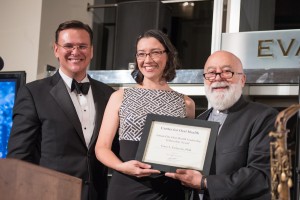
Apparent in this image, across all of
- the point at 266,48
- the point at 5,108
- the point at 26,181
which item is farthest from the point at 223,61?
the point at 266,48

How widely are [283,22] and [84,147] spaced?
270 centimetres

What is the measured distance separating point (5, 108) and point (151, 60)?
53.9 inches

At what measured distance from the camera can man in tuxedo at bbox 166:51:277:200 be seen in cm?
250

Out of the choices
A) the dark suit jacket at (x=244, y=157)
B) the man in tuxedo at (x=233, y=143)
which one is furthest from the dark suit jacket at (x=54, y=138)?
the dark suit jacket at (x=244, y=157)

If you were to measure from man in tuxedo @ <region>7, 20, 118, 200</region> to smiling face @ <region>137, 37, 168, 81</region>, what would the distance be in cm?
44

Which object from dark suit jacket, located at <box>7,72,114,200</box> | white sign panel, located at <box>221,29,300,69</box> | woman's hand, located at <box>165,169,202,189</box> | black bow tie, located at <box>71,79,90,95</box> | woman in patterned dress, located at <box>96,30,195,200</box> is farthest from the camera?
white sign panel, located at <box>221,29,300,69</box>

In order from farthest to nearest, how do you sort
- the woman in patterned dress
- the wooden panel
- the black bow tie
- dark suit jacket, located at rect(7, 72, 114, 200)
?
the black bow tie < dark suit jacket, located at rect(7, 72, 114, 200) < the woman in patterned dress < the wooden panel

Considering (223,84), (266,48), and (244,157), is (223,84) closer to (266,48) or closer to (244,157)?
(244,157)

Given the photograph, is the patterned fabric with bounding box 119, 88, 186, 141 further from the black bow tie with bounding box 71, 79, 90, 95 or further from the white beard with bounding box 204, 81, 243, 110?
the black bow tie with bounding box 71, 79, 90, 95

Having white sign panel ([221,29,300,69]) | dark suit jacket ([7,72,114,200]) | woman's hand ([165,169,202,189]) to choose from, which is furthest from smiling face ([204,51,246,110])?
white sign panel ([221,29,300,69])

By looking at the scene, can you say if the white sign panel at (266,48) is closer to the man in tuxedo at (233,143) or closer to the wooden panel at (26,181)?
the man in tuxedo at (233,143)

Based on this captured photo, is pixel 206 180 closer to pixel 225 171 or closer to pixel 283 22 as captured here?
pixel 225 171

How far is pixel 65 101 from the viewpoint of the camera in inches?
124

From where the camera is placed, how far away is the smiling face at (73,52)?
127 inches
